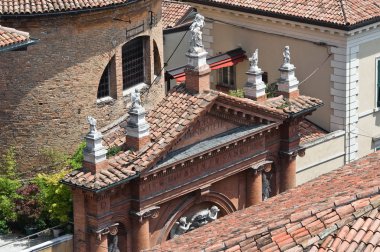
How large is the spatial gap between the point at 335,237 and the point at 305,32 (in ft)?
67.6

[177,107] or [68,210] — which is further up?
[177,107]

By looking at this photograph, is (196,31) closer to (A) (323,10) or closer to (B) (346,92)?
(A) (323,10)

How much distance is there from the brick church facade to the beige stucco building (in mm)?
4109

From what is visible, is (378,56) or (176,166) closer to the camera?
(176,166)

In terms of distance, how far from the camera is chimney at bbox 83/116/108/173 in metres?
33.0

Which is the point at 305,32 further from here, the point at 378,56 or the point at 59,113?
the point at 59,113

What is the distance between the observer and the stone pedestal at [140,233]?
114ft

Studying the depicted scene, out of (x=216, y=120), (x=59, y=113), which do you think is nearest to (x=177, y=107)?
(x=216, y=120)

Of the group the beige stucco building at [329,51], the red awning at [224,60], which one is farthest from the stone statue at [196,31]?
the red awning at [224,60]

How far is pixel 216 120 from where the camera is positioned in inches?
1438

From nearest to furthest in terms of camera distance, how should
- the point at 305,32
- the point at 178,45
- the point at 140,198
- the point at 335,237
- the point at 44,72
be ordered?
the point at 335,237 → the point at 140,198 → the point at 44,72 → the point at 305,32 → the point at 178,45

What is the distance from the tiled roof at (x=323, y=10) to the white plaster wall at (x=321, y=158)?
13.2ft

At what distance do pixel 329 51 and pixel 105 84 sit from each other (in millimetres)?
8444

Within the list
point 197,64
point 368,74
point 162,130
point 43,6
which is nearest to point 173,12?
point 368,74
